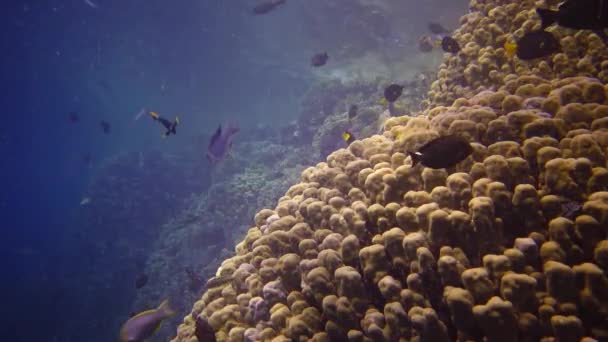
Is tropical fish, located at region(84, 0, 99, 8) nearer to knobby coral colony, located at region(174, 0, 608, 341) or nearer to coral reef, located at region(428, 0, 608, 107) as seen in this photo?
coral reef, located at region(428, 0, 608, 107)

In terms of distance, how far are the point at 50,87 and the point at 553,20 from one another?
6160 cm

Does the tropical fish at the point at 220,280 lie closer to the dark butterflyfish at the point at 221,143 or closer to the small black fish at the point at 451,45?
the dark butterflyfish at the point at 221,143

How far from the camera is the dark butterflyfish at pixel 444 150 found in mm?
2219

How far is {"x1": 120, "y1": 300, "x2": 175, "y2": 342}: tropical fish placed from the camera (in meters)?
3.89

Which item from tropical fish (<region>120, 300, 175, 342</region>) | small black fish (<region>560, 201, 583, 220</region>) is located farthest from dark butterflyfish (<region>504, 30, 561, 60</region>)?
tropical fish (<region>120, 300, 175, 342</region>)

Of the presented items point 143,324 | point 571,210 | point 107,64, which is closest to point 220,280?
point 143,324

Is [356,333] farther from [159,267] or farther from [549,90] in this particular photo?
[159,267]

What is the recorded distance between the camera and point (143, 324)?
12.9 ft

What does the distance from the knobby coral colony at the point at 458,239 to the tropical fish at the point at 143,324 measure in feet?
1.43

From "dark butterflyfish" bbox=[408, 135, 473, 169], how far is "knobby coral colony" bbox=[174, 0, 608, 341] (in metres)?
0.34

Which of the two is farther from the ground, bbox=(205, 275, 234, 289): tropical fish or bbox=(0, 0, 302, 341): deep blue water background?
bbox=(0, 0, 302, 341): deep blue water background

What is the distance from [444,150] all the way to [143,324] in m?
3.90

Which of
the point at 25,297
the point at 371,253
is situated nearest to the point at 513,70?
the point at 371,253

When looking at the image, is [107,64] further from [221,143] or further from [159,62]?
[221,143]
